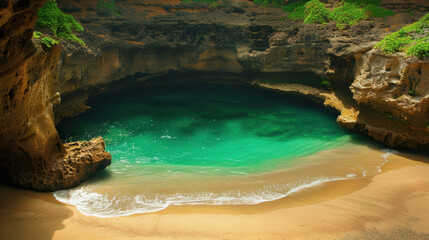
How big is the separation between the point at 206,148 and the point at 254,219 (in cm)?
490

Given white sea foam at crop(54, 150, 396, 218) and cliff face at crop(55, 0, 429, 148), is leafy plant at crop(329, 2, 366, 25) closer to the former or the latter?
cliff face at crop(55, 0, 429, 148)

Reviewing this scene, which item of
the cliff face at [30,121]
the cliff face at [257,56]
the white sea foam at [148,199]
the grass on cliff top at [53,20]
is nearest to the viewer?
the cliff face at [30,121]

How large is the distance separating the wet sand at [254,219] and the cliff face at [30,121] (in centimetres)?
46

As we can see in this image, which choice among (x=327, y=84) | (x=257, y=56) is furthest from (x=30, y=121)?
(x=327, y=84)

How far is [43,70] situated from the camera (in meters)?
6.09

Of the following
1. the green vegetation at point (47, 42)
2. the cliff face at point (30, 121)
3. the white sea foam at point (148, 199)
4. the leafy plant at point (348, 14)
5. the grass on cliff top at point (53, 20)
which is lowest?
the white sea foam at point (148, 199)

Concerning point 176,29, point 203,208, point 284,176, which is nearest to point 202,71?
point 176,29

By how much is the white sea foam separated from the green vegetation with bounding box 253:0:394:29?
349 inches

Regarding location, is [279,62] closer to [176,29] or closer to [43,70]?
[176,29]

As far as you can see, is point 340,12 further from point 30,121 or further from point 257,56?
point 30,121

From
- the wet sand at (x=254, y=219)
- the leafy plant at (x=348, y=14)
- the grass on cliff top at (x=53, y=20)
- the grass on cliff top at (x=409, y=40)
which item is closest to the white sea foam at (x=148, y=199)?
the wet sand at (x=254, y=219)

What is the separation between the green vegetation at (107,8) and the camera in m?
15.0

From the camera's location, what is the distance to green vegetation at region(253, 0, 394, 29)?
12.6 metres

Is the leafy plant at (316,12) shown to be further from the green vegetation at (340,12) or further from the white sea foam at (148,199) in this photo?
the white sea foam at (148,199)
